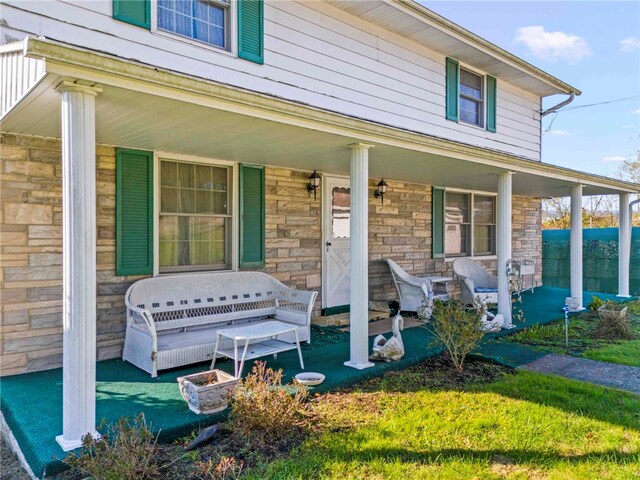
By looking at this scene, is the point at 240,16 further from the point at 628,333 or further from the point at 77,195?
the point at 628,333

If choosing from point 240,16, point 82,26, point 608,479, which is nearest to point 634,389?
point 608,479

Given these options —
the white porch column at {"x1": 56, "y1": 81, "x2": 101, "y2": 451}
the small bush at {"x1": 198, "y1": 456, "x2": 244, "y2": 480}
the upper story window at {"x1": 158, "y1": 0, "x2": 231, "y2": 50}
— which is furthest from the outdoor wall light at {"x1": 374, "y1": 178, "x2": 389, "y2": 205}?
the small bush at {"x1": 198, "y1": 456, "x2": 244, "y2": 480}

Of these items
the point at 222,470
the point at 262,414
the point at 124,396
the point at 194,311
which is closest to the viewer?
the point at 222,470

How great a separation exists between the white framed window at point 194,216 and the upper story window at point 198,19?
1.43 meters

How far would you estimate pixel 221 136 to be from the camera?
14.4 feet

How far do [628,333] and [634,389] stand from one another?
255cm

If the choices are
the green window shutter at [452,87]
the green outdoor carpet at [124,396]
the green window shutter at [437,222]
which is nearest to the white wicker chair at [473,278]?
the green window shutter at [437,222]

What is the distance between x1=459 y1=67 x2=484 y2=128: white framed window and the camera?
8562mm

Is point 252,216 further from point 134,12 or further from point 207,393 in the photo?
point 207,393

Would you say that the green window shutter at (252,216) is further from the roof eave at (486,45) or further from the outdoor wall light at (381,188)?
the roof eave at (486,45)

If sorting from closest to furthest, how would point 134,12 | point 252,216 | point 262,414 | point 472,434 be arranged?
point 262,414 → point 472,434 → point 134,12 → point 252,216

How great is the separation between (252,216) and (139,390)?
8.96 ft

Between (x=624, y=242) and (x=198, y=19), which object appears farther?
(x=624, y=242)

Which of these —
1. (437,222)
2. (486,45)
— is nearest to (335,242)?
(437,222)
